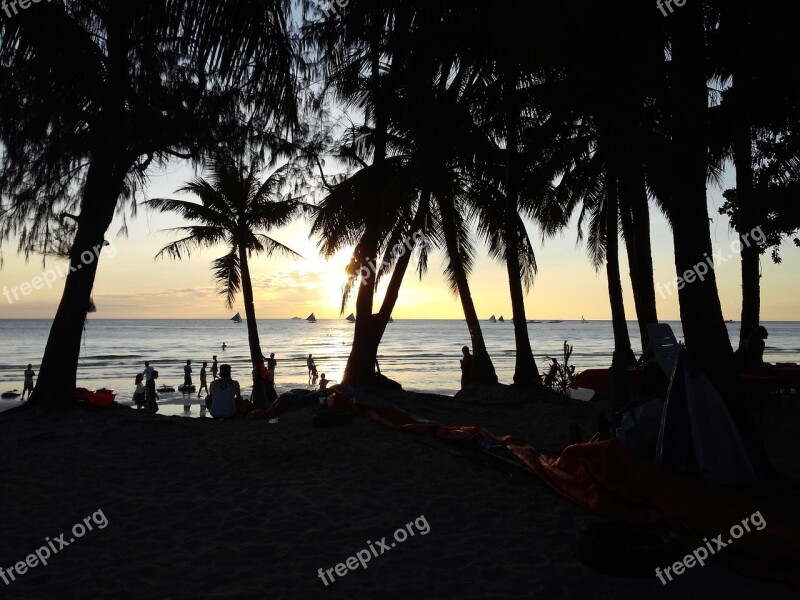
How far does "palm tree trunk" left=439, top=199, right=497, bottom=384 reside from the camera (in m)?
16.2

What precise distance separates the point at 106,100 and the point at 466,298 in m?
11.9

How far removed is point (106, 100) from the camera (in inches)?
274

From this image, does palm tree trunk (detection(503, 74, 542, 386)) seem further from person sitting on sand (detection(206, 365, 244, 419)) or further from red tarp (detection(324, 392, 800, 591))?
red tarp (detection(324, 392, 800, 591))

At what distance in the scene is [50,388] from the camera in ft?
33.2

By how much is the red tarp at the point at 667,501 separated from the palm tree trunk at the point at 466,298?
32.0 feet

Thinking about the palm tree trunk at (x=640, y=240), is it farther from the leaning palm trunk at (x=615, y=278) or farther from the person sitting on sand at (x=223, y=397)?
the person sitting on sand at (x=223, y=397)

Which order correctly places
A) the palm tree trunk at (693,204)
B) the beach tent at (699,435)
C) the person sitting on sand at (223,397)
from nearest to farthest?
the beach tent at (699,435) → the palm tree trunk at (693,204) → the person sitting on sand at (223,397)

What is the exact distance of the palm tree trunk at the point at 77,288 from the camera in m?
10.2

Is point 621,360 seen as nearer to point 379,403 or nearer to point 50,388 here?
point 379,403

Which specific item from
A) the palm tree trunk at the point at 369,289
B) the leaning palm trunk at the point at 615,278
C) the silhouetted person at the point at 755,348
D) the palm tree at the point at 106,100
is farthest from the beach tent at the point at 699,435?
the palm tree trunk at the point at 369,289

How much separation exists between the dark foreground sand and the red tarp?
154 mm

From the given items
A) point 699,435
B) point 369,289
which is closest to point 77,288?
point 369,289

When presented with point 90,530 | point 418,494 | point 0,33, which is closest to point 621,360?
point 418,494

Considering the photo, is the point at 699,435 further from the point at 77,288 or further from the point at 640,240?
the point at 77,288
